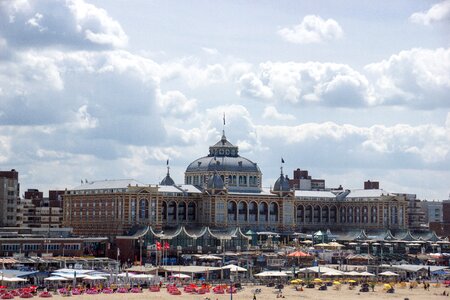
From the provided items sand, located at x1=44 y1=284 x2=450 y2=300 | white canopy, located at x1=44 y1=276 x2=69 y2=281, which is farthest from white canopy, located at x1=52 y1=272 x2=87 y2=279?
sand, located at x1=44 y1=284 x2=450 y2=300

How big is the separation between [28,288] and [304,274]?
177 feet

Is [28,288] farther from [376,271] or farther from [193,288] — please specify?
[376,271]

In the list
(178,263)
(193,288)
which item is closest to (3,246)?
(178,263)

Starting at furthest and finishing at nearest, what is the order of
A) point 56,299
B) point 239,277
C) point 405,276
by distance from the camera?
1. point 405,276
2. point 239,277
3. point 56,299

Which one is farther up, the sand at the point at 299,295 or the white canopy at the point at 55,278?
the white canopy at the point at 55,278

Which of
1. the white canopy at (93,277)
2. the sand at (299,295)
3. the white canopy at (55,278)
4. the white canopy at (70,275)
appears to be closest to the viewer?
Result: the sand at (299,295)

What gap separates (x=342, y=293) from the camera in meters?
156

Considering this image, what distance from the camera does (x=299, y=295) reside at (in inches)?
5930

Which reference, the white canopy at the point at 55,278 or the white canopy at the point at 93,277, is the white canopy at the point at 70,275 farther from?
the white canopy at the point at 55,278

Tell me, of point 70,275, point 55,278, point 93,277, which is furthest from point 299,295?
point 55,278

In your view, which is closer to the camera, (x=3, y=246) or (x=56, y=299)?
(x=56, y=299)

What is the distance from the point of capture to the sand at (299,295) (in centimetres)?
14262

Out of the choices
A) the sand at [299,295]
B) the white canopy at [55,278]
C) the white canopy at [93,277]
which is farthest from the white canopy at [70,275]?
the sand at [299,295]

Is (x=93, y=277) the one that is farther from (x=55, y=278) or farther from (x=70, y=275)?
(x=55, y=278)
